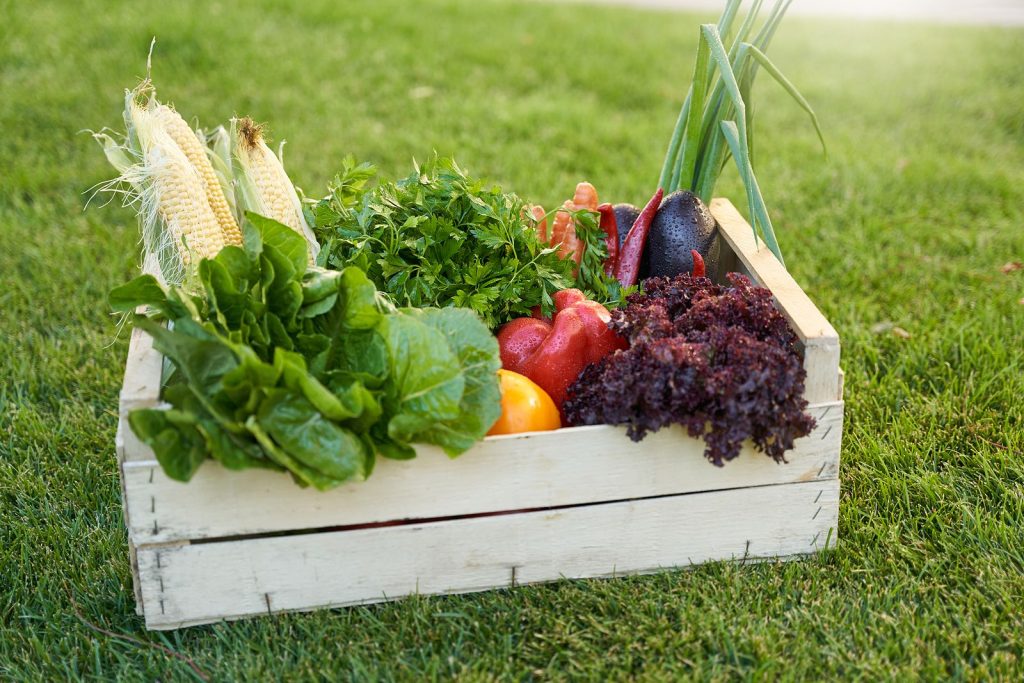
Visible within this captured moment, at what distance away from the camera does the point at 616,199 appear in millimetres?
4605

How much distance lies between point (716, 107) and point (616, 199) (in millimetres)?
1664

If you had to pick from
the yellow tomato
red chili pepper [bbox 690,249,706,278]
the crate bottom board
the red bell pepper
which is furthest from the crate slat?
the yellow tomato

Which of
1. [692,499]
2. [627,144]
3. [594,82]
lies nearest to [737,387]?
[692,499]

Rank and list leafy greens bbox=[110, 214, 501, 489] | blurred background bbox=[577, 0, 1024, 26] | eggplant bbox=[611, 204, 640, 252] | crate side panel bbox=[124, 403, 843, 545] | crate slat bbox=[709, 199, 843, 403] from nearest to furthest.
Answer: leafy greens bbox=[110, 214, 501, 489] → crate side panel bbox=[124, 403, 843, 545] → crate slat bbox=[709, 199, 843, 403] → eggplant bbox=[611, 204, 640, 252] → blurred background bbox=[577, 0, 1024, 26]

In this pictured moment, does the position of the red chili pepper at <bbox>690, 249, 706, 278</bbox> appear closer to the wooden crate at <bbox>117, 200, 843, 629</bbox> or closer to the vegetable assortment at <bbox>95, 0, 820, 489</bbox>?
the vegetable assortment at <bbox>95, 0, 820, 489</bbox>

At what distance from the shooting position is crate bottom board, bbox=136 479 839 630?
2215mm

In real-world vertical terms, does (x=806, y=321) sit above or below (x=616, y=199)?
above

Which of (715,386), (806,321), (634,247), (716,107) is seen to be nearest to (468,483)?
(715,386)

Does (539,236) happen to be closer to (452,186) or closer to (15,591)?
(452,186)

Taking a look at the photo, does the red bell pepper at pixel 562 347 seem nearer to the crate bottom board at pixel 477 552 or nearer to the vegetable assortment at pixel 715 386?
the vegetable assortment at pixel 715 386

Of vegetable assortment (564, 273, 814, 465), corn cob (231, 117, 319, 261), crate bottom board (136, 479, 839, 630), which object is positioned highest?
corn cob (231, 117, 319, 261)

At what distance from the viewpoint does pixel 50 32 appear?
6.27 m

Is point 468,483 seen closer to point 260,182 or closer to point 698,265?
point 698,265

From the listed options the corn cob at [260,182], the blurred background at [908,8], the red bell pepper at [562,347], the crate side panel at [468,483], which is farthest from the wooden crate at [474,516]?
the blurred background at [908,8]
